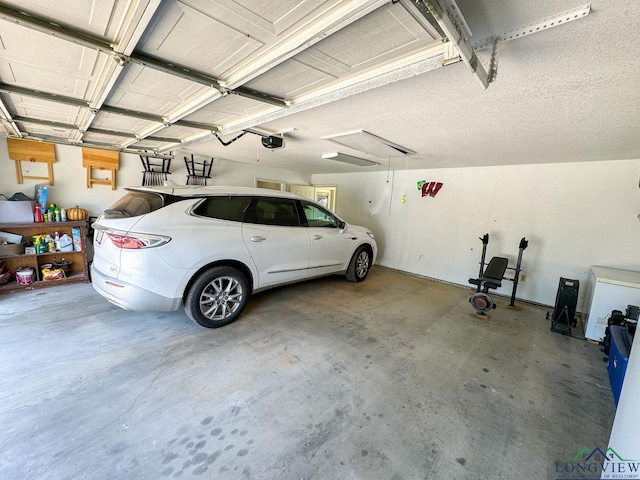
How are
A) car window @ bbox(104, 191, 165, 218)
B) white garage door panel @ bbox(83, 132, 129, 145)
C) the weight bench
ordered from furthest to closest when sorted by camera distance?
white garage door panel @ bbox(83, 132, 129, 145) < the weight bench < car window @ bbox(104, 191, 165, 218)

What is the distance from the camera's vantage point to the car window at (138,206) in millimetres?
2449

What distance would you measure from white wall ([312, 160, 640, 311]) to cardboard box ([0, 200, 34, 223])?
18.8ft

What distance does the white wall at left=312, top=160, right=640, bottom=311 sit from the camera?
3482 mm

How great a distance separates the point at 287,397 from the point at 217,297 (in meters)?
1.36

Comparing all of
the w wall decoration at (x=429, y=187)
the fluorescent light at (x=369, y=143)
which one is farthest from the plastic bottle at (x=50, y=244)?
Answer: the w wall decoration at (x=429, y=187)

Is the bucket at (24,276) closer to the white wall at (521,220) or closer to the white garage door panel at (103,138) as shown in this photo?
the white garage door panel at (103,138)

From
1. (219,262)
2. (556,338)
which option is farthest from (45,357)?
(556,338)

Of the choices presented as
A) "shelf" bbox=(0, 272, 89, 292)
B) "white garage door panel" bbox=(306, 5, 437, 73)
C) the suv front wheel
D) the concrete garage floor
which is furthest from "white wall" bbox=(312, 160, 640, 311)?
"shelf" bbox=(0, 272, 89, 292)

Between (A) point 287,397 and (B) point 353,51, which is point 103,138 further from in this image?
(A) point 287,397

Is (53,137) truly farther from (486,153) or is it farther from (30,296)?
(486,153)

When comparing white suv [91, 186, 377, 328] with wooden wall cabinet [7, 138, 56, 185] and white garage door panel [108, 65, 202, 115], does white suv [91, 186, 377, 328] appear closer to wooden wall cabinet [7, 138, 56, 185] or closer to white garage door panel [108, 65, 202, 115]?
white garage door panel [108, 65, 202, 115]

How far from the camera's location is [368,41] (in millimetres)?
1314

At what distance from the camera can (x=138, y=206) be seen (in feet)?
8.24

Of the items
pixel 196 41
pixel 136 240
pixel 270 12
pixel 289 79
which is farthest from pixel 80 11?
pixel 136 240
